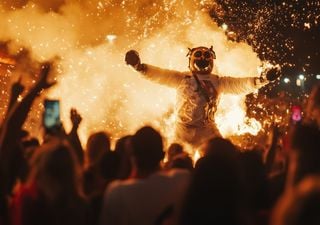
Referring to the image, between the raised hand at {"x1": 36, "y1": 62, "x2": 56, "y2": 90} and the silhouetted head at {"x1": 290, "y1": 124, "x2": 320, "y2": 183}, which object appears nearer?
the silhouetted head at {"x1": 290, "y1": 124, "x2": 320, "y2": 183}

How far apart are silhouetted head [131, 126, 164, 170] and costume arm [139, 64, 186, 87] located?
16.0 ft

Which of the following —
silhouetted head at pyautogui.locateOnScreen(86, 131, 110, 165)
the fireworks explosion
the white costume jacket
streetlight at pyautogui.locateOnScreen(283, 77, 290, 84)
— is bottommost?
silhouetted head at pyautogui.locateOnScreen(86, 131, 110, 165)

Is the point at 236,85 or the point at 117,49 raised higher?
the point at 117,49

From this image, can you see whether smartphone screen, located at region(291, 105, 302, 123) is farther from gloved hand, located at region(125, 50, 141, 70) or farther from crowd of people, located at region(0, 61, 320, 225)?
gloved hand, located at region(125, 50, 141, 70)

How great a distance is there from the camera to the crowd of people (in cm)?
262

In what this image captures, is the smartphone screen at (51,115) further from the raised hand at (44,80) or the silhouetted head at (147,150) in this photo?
the silhouetted head at (147,150)

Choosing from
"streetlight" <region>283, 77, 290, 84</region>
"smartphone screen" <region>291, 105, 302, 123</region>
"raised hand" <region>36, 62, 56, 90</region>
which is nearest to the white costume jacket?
"smartphone screen" <region>291, 105, 302, 123</region>

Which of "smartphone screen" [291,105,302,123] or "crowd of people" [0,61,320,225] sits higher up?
"smartphone screen" [291,105,302,123]

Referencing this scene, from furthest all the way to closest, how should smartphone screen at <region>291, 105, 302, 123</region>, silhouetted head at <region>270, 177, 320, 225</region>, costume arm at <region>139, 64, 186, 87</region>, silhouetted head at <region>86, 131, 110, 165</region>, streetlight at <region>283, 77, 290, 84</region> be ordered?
streetlight at <region>283, 77, 290, 84</region> < costume arm at <region>139, 64, 186, 87</region> < smartphone screen at <region>291, 105, 302, 123</region> < silhouetted head at <region>86, 131, 110, 165</region> < silhouetted head at <region>270, 177, 320, 225</region>

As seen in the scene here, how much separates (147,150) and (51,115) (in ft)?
3.44

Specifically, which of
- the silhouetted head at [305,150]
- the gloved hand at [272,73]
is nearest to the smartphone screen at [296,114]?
the silhouetted head at [305,150]

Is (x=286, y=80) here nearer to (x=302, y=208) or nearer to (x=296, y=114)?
(x=296, y=114)

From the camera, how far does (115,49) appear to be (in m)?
13.1

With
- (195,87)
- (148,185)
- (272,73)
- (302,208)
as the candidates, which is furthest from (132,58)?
(302,208)
